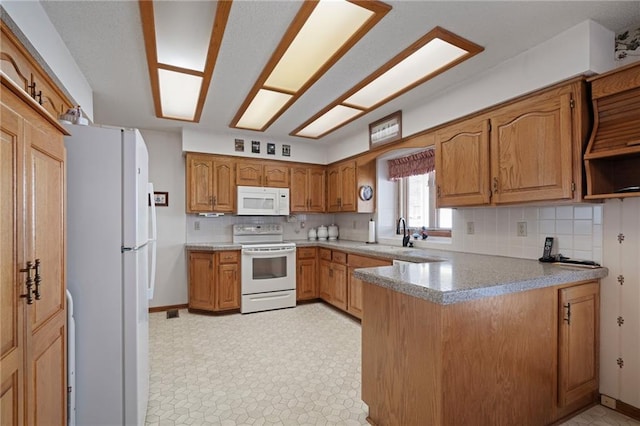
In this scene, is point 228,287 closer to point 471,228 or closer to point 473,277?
point 471,228

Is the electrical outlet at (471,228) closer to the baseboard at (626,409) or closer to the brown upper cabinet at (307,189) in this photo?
the baseboard at (626,409)

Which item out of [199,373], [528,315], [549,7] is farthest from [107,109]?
[528,315]

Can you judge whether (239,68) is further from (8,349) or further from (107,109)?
(8,349)

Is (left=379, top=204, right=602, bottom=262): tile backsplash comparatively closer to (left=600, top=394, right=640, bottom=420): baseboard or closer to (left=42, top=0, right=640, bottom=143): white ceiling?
(left=600, top=394, right=640, bottom=420): baseboard

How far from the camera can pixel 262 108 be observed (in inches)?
129

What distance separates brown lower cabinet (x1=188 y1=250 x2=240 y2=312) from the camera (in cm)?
393

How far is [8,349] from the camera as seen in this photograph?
0.92m

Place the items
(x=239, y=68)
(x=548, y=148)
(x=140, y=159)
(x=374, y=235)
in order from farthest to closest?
1. (x=374, y=235)
2. (x=239, y=68)
3. (x=548, y=148)
4. (x=140, y=159)

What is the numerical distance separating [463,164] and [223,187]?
301cm

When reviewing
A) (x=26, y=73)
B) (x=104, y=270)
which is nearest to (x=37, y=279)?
(x=104, y=270)

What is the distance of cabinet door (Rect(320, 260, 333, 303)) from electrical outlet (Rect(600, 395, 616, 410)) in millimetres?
2732

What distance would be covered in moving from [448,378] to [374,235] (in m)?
2.91

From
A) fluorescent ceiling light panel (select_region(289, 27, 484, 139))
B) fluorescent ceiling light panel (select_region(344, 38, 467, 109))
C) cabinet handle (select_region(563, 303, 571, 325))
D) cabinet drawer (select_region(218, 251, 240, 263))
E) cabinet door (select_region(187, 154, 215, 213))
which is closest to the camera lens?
cabinet handle (select_region(563, 303, 571, 325))

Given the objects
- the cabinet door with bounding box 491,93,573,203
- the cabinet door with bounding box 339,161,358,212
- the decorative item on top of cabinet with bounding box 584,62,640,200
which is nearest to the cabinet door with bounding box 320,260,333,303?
the cabinet door with bounding box 339,161,358,212
